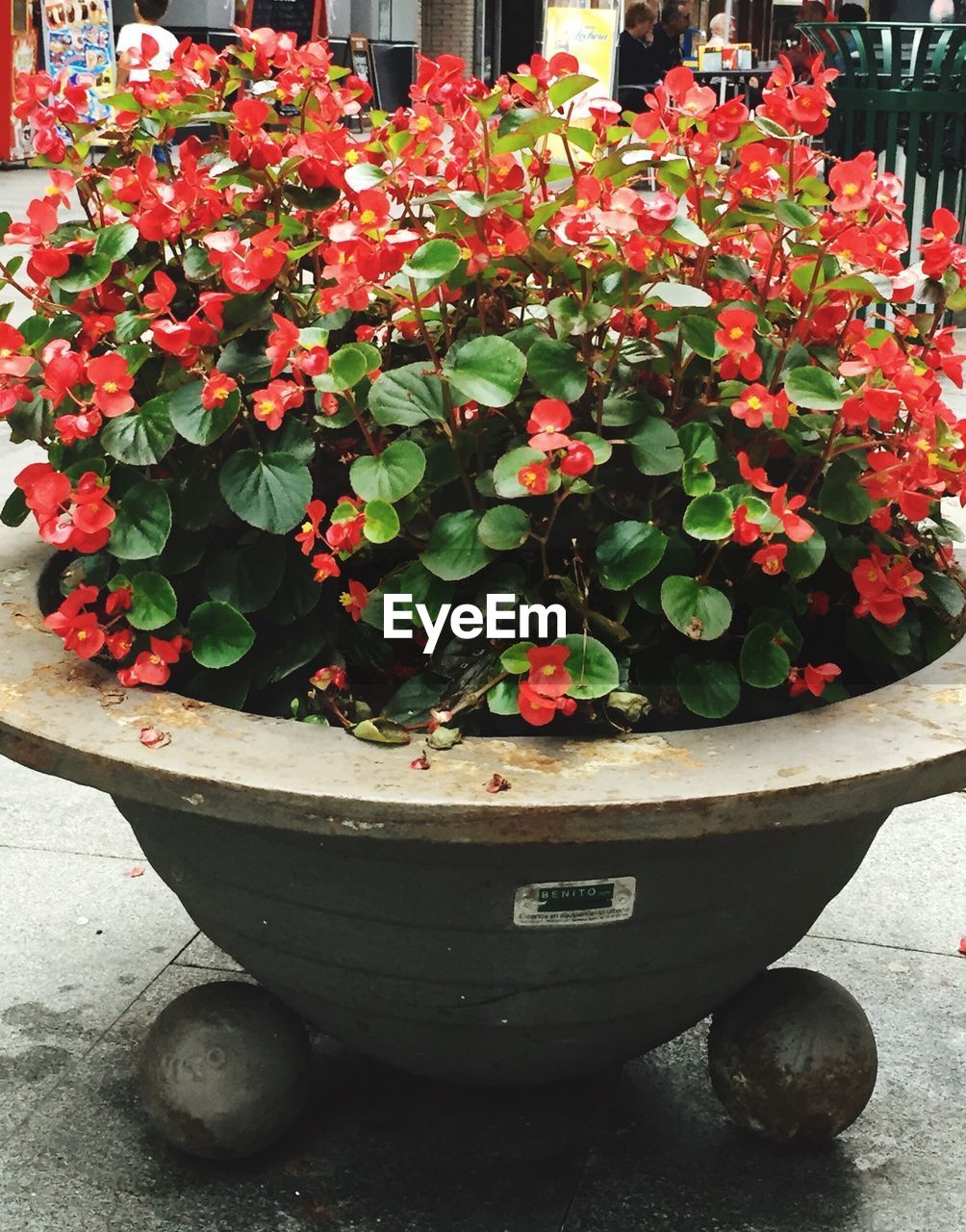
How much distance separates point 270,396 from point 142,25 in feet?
25.5

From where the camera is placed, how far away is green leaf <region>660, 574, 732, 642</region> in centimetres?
148

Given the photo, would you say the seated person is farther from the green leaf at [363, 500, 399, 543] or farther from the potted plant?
the green leaf at [363, 500, 399, 543]

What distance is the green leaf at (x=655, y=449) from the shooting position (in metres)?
1.54

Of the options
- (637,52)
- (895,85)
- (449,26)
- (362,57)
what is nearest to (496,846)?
(895,85)

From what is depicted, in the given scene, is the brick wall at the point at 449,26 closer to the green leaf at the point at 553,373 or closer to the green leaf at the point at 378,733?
the green leaf at the point at 553,373

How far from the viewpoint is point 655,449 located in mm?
1546

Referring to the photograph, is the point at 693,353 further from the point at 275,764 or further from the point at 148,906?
the point at 148,906

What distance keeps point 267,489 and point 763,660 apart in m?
0.52

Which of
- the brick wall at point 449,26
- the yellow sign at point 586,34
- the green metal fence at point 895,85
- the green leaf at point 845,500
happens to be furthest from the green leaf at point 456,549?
the brick wall at point 449,26

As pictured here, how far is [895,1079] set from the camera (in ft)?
6.96

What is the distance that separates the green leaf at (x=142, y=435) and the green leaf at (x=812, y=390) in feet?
2.03

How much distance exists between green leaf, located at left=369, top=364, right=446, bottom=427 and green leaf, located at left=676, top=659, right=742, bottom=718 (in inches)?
13.9

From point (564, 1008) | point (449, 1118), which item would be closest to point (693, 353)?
point (564, 1008)

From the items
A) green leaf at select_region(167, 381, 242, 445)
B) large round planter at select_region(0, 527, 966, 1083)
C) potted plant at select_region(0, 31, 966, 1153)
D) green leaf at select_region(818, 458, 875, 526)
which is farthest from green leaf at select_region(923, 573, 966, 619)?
green leaf at select_region(167, 381, 242, 445)
